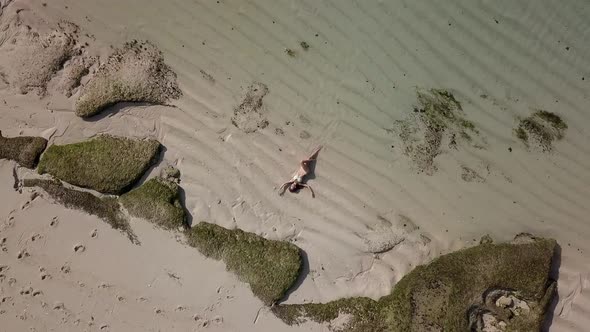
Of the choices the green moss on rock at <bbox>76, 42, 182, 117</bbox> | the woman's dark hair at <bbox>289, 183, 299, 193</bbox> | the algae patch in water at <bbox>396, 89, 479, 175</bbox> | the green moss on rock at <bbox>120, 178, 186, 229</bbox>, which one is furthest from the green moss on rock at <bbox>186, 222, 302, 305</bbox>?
the algae patch in water at <bbox>396, 89, 479, 175</bbox>

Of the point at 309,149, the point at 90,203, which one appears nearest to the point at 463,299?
the point at 309,149

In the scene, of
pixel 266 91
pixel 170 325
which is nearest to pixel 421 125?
pixel 266 91

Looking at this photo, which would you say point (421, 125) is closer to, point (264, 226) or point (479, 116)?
point (479, 116)

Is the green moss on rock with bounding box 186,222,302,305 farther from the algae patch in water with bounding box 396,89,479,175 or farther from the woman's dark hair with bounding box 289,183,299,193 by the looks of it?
the algae patch in water with bounding box 396,89,479,175

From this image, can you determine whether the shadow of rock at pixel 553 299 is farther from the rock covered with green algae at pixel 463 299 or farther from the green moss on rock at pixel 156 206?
the green moss on rock at pixel 156 206

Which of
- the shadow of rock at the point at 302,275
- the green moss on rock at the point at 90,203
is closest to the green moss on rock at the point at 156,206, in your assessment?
the green moss on rock at the point at 90,203
